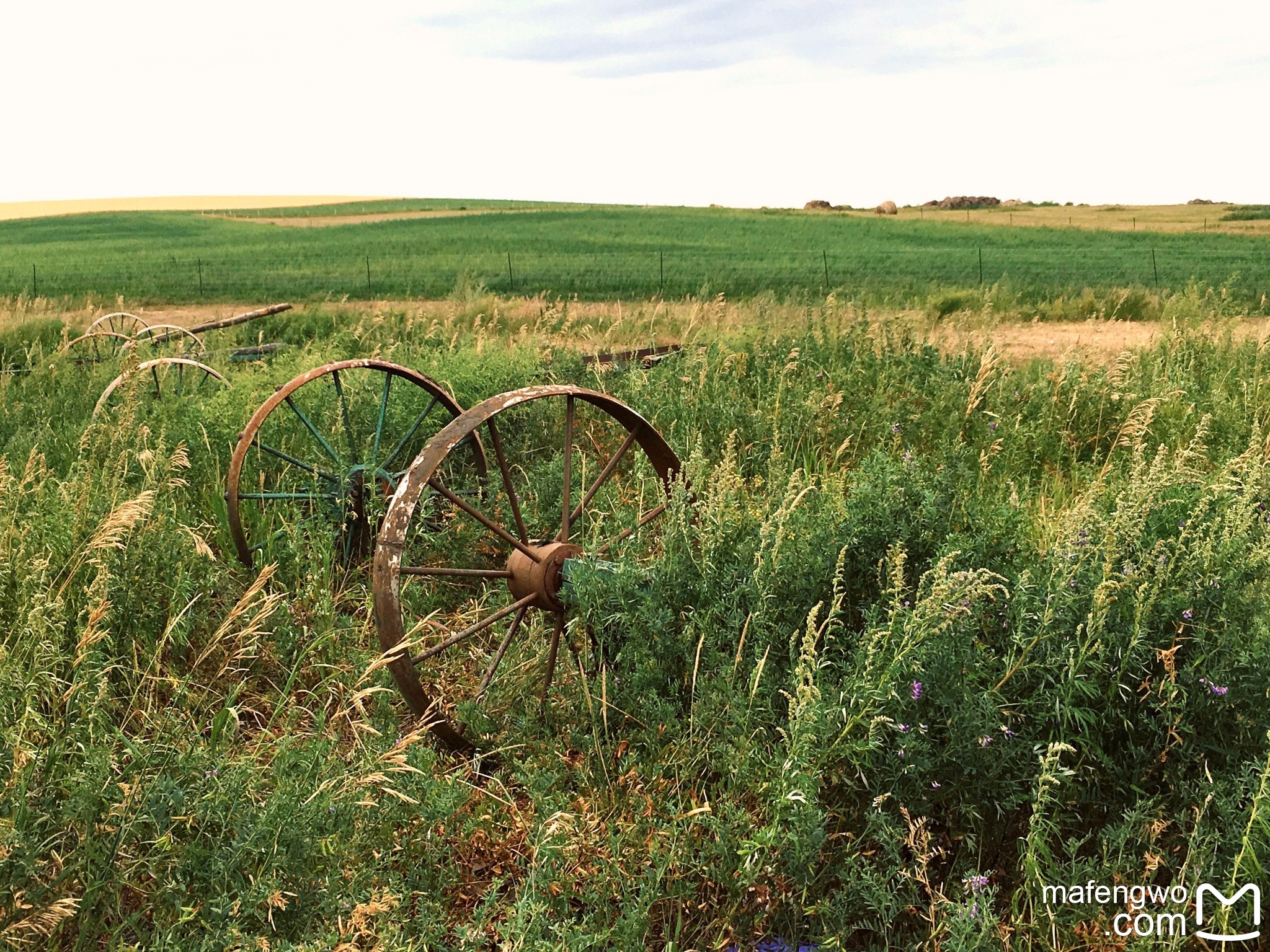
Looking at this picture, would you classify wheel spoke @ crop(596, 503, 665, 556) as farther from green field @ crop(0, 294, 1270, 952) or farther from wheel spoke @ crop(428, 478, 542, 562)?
wheel spoke @ crop(428, 478, 542, 562)

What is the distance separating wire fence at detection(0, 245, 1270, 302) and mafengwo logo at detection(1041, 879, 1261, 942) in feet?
49.6

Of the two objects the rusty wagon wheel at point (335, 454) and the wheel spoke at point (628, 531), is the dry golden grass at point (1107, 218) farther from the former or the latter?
the wheel spoke at point (628, 531)

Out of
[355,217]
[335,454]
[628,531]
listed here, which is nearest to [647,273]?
[335,454]

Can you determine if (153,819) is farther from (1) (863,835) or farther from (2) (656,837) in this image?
(1) (863,835)

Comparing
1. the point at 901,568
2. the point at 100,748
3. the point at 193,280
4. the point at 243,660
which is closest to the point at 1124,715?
the point at 901,568

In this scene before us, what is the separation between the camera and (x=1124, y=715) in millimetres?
3162

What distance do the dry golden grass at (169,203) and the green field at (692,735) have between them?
238 ft

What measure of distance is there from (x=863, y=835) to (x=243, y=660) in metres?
2.94

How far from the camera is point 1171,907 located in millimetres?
2664

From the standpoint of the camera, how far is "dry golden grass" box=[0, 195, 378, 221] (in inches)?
2788

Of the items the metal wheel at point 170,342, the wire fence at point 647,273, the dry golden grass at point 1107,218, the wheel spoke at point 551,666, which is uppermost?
the dry golden grass at point 1107,218

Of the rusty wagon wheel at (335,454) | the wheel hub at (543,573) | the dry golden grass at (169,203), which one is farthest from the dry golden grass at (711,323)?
the dry golden grass at (169,203)

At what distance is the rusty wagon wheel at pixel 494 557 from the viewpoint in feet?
12.0

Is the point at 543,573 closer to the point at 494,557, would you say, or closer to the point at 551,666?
the point at 551,666
